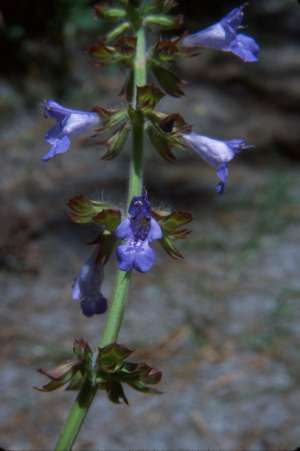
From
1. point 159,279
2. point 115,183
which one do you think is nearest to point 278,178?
point 115,183

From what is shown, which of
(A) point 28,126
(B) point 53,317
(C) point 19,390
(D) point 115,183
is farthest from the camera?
(A) point 28,126

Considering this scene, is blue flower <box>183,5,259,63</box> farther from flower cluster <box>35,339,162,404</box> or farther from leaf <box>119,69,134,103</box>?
flower cluster <box>35,339,162,404</box>

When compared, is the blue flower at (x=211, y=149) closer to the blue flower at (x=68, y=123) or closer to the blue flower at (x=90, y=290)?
the blue flower at (x=68, y=123)

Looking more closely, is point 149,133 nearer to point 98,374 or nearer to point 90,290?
point 90,290

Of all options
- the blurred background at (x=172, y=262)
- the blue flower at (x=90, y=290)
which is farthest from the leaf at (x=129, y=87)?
the blurred background at (x=172, y=262)

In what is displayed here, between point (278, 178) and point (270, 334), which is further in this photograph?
point (278, 178)

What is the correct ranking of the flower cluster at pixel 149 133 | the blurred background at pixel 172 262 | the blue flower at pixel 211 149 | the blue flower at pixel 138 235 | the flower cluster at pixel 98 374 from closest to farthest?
the blue flower at pixel 138 235 < the flower cluster at pixel 149 133 < the flower cluster at pixel 98 374 < the blue flower at pixel 211 149 < the blurred background at pixel 172 262

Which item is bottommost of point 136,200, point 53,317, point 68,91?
point 68,91

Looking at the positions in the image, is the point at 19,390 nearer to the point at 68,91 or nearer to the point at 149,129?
the point at 149,129
